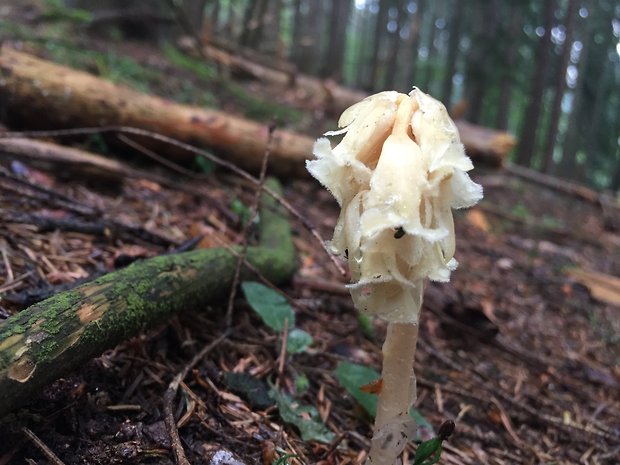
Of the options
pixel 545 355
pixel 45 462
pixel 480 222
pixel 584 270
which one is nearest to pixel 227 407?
pixel 45 462

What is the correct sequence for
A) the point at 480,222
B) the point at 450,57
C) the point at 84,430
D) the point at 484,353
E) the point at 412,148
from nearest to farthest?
the point at 412,148 < the point at 84,430 < the point at 484,353 < the point at 480,222 < the point at 450,57

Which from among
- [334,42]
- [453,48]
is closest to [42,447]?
[334,42]

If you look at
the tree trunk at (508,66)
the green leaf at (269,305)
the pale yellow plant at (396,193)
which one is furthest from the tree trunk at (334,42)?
the pale yellow plant at (396,193)

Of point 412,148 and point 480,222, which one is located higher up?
point 412,148

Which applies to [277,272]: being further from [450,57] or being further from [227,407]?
[450,57]

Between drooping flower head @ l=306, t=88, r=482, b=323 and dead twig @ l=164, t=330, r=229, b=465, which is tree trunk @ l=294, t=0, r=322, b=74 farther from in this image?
drooping flower head @ l=306, t=88, r=482, b=323

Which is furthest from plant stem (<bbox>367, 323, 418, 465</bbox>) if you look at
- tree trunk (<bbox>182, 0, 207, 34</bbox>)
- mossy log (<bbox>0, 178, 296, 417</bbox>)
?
tree trunk (<bbox>182, 0, 207, 34</bbox>)
